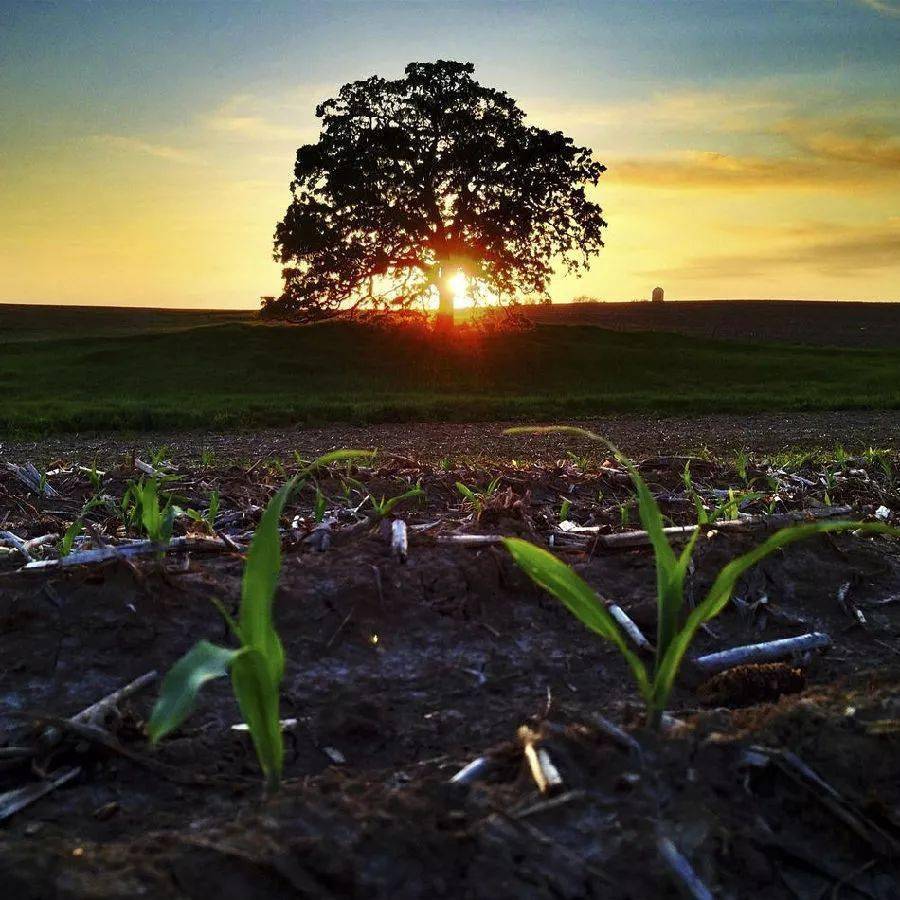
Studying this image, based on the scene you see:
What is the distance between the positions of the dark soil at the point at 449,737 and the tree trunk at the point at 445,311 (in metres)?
29.3

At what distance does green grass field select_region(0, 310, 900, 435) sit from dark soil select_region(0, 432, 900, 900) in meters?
14.4

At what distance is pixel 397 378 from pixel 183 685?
26103 millimetres

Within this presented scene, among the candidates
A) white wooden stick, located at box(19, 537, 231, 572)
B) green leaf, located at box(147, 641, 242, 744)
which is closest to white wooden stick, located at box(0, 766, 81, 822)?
green leaf, located at box(147, 641, 242, 744)

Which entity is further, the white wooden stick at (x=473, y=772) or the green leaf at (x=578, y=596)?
the green leaf at (x=578, y=596)

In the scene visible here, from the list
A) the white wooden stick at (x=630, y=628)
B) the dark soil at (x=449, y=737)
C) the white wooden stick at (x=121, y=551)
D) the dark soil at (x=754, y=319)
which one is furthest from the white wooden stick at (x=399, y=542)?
the dark soil at (x=754, y=319)

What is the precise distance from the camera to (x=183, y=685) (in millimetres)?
1456

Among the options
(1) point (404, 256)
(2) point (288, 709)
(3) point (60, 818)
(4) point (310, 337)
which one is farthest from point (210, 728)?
(4) point (310, 337)

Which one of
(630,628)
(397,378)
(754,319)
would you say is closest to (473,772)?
(630,628)

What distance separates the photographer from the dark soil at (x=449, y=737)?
5.43 feet

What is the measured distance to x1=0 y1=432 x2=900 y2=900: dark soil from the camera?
5.43 ft

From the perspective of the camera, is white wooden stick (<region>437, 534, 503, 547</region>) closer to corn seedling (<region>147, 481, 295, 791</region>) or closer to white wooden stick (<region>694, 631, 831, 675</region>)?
white wooden stick (<region>694, 631, 831, 675</region>)

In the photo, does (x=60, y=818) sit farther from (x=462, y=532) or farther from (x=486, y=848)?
(x=462, y=532)

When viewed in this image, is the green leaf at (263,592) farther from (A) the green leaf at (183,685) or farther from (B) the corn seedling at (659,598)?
(B) the corn seedling at (659,598)

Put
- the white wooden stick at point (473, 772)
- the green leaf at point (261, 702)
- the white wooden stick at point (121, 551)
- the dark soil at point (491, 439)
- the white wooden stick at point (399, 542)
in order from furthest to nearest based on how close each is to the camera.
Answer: the dark soil at point (491, 439) → the white wooden stick at point (399, 542) → the white wooden stick at point (121, 551) → the white wooden stick at point (473, 772) → the green leaf at point (261, 702)
